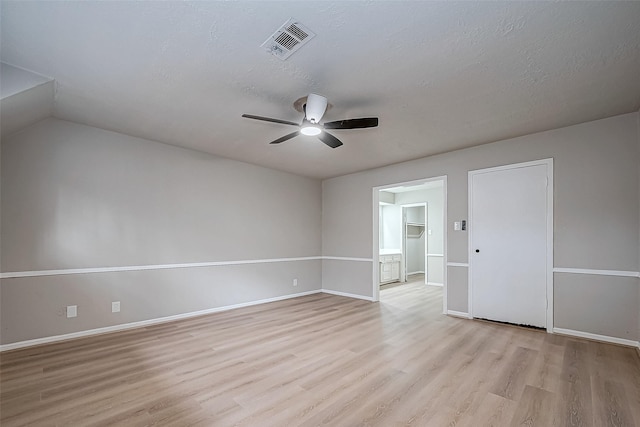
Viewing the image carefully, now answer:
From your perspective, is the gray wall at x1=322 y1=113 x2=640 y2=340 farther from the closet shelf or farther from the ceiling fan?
the closet shelf

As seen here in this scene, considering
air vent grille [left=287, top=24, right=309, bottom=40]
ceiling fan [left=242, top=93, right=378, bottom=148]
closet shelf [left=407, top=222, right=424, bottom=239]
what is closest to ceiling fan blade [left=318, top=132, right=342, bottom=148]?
ceiling fan [left=242, top=93, right=378, bottom=148]

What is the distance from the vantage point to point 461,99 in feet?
9.44

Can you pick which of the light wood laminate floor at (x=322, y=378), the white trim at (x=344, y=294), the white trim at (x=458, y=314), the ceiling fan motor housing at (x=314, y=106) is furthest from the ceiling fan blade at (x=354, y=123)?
the white trim at (x=344, y=294)

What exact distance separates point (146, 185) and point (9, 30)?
235cm

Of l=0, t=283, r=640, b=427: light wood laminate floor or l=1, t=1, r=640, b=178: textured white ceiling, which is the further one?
l=0, t=283, r=640, b=427: light wood laminate floor

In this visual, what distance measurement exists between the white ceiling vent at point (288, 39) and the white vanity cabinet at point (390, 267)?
19.2 ft

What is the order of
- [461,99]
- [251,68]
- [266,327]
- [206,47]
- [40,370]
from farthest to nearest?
[266,327]
[461,99]
[40,370]
[251,68]
[206,47]

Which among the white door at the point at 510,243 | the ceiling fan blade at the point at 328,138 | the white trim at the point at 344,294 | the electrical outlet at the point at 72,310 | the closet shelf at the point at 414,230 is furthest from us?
the closet shelf at the point at 414,230

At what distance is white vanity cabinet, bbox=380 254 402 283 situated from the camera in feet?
24.0

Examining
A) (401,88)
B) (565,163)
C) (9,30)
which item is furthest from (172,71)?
(565,163)

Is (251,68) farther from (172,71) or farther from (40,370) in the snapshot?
(40,370)

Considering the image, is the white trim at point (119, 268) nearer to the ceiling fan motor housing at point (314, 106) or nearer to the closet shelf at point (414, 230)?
the ceiling fan motor housing at point (314, 106)

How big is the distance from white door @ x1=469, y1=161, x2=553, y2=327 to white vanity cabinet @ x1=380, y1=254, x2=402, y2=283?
3058 mm

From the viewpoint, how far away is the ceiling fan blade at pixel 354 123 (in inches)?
105
